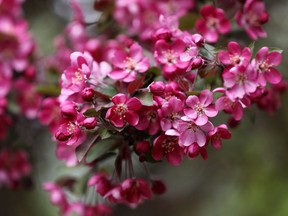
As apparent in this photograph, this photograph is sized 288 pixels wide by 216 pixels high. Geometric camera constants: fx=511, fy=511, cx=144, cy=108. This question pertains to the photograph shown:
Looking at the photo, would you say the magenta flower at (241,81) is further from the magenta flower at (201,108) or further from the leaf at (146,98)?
the leaf at (146,98)

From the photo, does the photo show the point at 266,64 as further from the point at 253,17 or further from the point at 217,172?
the point at 217,172

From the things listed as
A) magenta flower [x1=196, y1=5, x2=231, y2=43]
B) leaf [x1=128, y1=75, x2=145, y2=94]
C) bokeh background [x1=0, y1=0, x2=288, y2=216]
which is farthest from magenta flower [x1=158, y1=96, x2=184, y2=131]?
bokeh background [x1=0, y1=0, x2=288, y2=216]

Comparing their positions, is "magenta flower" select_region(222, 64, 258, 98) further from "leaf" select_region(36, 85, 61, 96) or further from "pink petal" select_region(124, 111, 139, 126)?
"leaf" select_region(36, 85, 61, 96)

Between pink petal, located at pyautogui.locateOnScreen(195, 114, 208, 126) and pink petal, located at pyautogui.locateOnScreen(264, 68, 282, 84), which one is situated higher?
pink petal, located at pyautogui.locateOnScreen(195, 114, 208, 126)

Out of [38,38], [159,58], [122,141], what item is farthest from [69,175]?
[38,38]

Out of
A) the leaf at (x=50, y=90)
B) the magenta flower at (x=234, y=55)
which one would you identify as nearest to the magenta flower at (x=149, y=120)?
the magenta flower at (x=234, y=55)

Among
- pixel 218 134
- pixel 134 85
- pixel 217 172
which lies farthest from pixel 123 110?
pixel 217 172

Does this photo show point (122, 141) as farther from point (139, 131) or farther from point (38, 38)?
point (38, 38)
